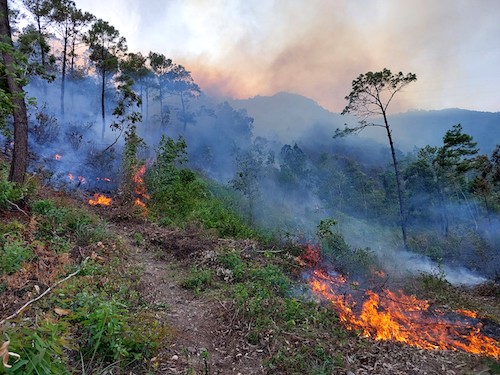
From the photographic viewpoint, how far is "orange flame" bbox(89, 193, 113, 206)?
12234mm

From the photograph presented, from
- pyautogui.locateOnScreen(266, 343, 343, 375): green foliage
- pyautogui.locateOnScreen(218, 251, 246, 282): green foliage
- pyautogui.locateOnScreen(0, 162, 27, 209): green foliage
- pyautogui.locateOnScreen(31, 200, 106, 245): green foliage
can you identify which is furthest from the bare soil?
pyautogui.locateOnScreen(0, 162, 27, 209): green foliage

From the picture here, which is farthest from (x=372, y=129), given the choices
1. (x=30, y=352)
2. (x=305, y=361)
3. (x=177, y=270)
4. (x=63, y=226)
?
(x=30, y=352)

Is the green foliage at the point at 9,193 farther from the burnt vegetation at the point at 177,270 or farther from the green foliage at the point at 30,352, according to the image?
the green foliage at the point at 30,352

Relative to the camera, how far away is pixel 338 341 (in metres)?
5.31

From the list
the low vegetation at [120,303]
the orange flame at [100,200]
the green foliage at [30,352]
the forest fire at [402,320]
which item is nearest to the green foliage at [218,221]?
the low vegetation at [120,303]

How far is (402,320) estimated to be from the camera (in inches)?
284

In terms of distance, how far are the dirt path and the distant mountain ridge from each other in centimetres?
10265

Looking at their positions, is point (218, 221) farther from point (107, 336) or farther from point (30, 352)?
point (30, 352)

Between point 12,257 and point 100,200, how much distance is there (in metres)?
7.87

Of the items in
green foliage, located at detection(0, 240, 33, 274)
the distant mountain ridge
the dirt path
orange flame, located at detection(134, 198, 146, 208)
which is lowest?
the dirt path

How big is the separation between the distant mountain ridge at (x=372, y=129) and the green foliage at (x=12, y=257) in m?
104

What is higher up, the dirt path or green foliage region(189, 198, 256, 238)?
green foliage region(189, 198, 256, 238)

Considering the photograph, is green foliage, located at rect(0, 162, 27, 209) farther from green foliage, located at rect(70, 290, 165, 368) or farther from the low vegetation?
green foliage, located at rect(70, 290, 165, 368)

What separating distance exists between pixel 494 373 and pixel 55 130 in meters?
21.4
